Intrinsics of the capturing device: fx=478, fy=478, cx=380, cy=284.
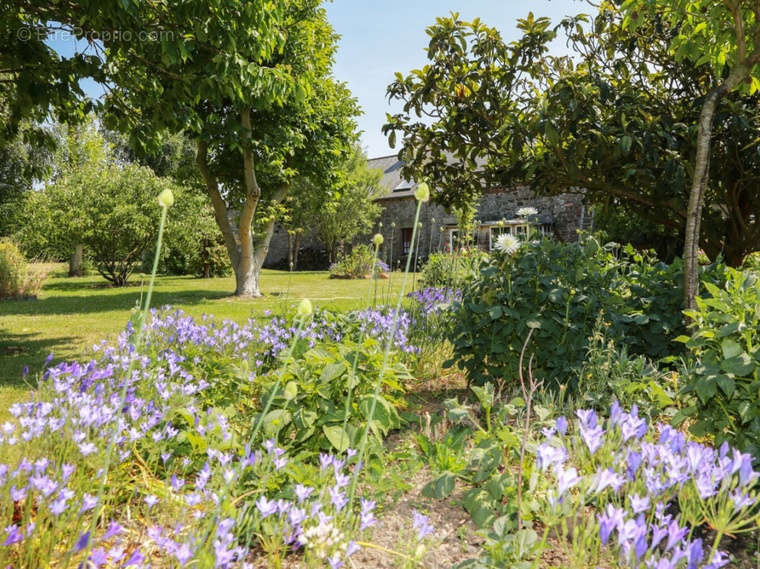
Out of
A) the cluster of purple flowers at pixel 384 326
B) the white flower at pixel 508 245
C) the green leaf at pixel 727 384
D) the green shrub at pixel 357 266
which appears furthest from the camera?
the green shrub at pixel 357 266

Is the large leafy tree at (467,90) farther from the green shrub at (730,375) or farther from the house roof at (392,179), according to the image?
the house roof at (392,179)

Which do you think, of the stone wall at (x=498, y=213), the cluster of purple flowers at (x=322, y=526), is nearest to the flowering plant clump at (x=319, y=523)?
the cluster of purple flowers at (x=322, y=526)

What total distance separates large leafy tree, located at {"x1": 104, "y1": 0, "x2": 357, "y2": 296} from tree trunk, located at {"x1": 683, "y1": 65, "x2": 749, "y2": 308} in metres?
3.75

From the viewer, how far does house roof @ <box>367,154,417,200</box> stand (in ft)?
83.7

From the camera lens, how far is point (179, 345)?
11.0 ft

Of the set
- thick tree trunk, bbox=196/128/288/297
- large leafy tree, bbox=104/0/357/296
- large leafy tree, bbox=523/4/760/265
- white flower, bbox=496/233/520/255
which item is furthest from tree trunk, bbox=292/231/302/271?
white flower, bbox=496/233/520/255

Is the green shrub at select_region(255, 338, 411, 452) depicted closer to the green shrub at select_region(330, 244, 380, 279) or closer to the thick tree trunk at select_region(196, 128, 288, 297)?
the thick tree trunk at select_region(196, 128, 288, 297)

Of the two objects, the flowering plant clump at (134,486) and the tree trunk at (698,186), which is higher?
the tree trunk at (698,186)

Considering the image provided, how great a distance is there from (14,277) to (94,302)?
8.52ft

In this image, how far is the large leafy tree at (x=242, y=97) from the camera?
14.9 ft

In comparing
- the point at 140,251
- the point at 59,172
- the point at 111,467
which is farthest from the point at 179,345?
the point at 59,172

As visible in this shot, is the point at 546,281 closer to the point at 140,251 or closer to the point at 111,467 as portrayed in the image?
the point at 111,467

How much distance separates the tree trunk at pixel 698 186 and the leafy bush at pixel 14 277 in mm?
12897

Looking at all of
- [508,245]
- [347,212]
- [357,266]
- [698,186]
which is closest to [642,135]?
[698,186]
